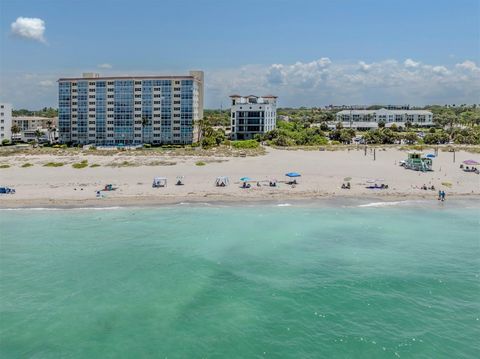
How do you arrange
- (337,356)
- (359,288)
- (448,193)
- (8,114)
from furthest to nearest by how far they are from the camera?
(8,114) < (448,193) < (359,288) < (337,356)

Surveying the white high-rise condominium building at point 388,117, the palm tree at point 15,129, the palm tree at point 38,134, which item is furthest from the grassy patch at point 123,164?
the white high-rise condominium building at point 388,117

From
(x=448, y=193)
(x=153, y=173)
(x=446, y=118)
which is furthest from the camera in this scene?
(x=446, y=118)

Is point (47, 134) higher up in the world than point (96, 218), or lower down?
higher up

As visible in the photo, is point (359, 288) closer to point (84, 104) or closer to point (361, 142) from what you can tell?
point (361, 142)

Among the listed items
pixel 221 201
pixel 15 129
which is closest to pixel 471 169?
pixel 221 201

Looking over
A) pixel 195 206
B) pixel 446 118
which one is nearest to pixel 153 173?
pixel 195 206
